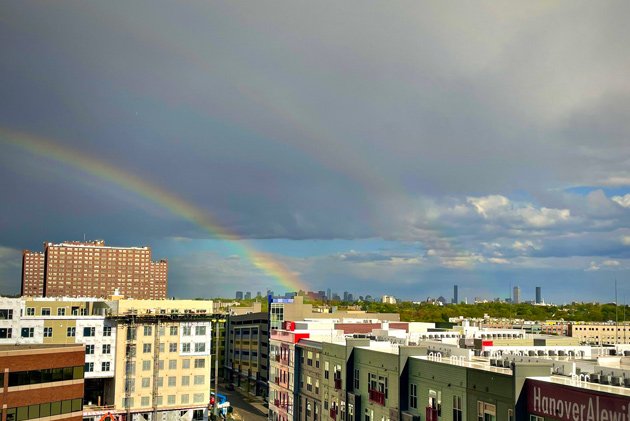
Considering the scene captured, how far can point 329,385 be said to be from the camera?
82.2m

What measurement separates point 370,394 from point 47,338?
193 ft

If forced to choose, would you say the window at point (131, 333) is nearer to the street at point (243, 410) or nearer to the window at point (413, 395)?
the street at point (243, 410)

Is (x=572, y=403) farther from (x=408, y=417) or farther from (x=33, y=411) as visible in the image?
(x=33, y=411)

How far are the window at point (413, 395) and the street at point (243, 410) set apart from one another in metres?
77.5

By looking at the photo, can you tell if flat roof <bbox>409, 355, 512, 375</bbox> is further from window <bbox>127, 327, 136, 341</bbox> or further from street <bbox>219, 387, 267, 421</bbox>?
street <bbox>219, 387, 267, 421</bbox>

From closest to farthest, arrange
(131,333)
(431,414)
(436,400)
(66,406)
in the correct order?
(436,400)
(431,414)
(66,406)
(131,333)

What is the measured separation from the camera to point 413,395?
61406mm

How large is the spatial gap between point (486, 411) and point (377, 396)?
69.0ft

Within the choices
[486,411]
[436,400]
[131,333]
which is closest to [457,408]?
[436,400]

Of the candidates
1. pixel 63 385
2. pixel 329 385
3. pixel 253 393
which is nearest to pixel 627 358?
pixel 329 385

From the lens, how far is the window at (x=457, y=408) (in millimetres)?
52375

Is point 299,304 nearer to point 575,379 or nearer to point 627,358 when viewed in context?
point 627,358

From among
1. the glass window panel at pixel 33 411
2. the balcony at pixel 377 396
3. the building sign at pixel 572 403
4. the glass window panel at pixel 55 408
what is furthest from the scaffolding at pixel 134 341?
the building sign at pixel 572 403

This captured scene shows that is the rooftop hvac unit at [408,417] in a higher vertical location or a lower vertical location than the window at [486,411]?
lower
